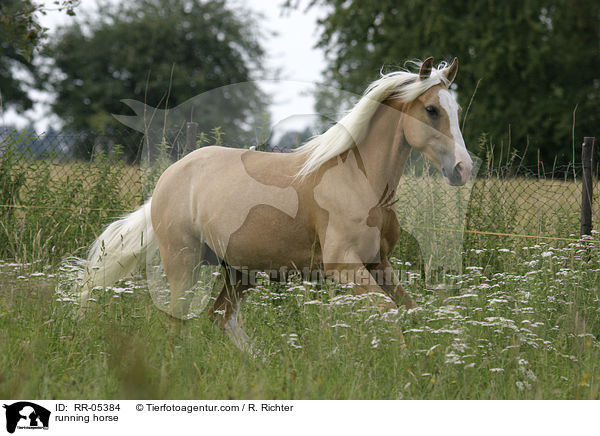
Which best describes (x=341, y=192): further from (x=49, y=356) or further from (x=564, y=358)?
(x=49, y=356)

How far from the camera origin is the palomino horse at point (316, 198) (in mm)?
3791

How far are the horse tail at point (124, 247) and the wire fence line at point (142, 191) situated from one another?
3.97 feet

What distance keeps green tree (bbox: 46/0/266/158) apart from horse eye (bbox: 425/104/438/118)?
2924 centimetres

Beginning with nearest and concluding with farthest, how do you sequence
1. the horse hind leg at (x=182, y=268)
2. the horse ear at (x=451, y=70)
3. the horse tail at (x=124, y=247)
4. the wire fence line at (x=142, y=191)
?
the horse ear at (x=451, y=70), the horse hind leg at (x=182, y=268), the horse tail at (x=124, y=247), the wire fence line at (x=142, y=191)

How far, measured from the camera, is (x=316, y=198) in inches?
159

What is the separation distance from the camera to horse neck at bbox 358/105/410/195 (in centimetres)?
395

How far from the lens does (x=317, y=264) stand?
414cm

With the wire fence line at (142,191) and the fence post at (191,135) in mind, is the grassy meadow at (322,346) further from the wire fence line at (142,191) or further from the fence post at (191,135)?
the fence post at (191,135)

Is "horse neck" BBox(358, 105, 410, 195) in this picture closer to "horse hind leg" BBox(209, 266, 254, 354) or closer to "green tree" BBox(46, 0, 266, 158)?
"horse hind leg" BBox(209, 266, 254, 354)

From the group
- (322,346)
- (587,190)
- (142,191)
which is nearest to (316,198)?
(322,346)

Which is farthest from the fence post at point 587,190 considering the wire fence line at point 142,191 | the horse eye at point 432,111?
the horse eye at point 432,111

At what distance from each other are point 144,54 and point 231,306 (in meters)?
32.6

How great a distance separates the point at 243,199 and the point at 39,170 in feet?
12.8
